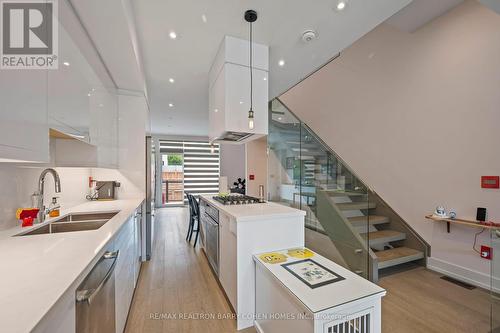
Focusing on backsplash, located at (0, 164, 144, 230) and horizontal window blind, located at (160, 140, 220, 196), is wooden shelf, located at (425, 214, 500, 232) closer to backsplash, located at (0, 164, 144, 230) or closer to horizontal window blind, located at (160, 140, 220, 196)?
backsplash, located at (0, 164, 144, 230)

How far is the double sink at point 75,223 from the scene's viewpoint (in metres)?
1.75

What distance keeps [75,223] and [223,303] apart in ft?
5.42

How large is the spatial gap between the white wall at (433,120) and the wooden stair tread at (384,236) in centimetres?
29

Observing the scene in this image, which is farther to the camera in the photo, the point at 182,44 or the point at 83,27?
the point at 182,44

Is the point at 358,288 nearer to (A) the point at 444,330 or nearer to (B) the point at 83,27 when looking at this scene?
(A) the point at 444,330

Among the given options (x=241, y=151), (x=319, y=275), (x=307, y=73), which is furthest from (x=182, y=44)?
(x=241, y=151)

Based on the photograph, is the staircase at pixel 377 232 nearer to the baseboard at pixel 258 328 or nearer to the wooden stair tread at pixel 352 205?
the wooden stair tread at pixel 352 205

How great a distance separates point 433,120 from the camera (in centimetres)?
293

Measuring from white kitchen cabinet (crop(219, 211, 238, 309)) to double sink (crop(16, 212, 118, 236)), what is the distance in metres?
1.17

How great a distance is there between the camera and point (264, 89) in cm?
261

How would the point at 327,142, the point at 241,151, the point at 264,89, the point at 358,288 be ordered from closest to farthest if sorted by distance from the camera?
the point at 358,288 → the point at 264,89 → the point at 327,142 → the point at 241,151

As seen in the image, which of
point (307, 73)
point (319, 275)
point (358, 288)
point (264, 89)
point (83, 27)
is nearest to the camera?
point (358, 288)

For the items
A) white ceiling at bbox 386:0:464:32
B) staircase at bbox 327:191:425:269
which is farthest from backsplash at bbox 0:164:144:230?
white ceiling at bbox 386:0:464:32

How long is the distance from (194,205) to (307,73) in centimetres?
312
